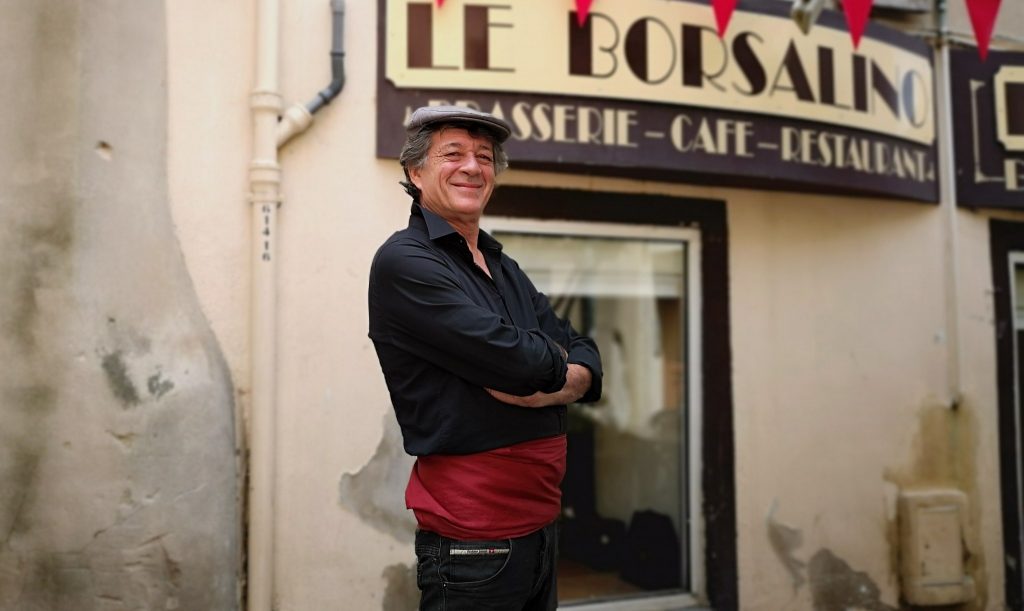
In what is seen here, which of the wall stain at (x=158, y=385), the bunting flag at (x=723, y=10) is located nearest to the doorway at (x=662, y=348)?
the bunting flag at (x=723, y=10)

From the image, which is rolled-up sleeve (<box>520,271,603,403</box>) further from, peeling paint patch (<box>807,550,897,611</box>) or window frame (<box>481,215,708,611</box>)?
peeling paint patch (<box>807,550,897,611</box>)

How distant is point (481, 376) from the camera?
7.69ft

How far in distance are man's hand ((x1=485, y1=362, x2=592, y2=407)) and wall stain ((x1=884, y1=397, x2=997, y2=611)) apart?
136 inches

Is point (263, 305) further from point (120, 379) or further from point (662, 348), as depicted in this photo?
point (662, 348)

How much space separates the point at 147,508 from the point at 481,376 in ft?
7.07

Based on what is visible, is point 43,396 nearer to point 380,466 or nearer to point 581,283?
point 380,466

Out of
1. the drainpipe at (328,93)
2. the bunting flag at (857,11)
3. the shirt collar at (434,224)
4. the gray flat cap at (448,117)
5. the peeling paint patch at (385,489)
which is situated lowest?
the peeling paint patch at (385,489)

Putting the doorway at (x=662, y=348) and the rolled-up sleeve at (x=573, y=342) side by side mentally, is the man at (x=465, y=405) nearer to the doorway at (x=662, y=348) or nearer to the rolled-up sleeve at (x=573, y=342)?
the rolled-up sleeve at (x=573, y=342)

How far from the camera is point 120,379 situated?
3846 millimetres

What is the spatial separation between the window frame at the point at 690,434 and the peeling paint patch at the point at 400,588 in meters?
1.05

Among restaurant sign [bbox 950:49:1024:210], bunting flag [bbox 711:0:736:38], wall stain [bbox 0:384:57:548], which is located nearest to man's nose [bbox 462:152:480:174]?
wall stain [bbox 0:384:57:548]

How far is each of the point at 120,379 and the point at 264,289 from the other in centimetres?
69

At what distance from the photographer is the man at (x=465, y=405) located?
233 centimetres

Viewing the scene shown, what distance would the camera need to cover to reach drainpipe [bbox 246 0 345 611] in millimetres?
4004
